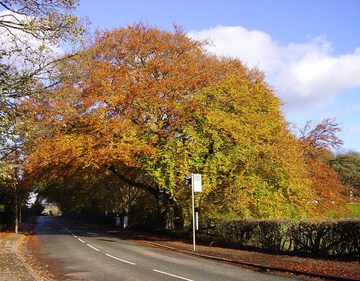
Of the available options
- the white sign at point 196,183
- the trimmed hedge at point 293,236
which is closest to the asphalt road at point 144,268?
the white sign at point 196,183

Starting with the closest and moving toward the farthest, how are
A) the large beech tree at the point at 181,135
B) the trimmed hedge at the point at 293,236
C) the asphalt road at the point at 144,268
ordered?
the asphalt road at the point at 144,268
the trimmed hedge at the point at 293,236
the large beech tree at the point at 181,135

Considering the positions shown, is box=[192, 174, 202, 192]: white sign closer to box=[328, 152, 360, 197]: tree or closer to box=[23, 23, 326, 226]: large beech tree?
box=[23, 23, 326, 226]: large beech tree

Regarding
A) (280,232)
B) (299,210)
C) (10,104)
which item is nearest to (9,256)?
(10,104)

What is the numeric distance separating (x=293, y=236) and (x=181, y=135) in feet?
32.7

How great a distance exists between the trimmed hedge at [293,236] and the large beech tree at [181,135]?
1.61 metres

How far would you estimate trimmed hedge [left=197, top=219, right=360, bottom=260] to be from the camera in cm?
1445

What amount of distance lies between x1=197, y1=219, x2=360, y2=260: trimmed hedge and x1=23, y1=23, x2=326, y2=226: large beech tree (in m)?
1.61

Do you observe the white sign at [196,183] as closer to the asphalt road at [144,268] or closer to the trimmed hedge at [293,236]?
the trimmed hedge at [293,236]

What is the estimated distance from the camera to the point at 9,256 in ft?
56.3

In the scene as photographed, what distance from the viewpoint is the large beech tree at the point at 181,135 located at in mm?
22469

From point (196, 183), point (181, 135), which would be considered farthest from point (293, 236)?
point (181, 135)

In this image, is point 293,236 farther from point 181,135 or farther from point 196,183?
point 181,135

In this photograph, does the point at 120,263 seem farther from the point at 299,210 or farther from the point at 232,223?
the point at 299,210

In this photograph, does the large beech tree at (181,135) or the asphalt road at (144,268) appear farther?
the large beech tree at (181,135)
